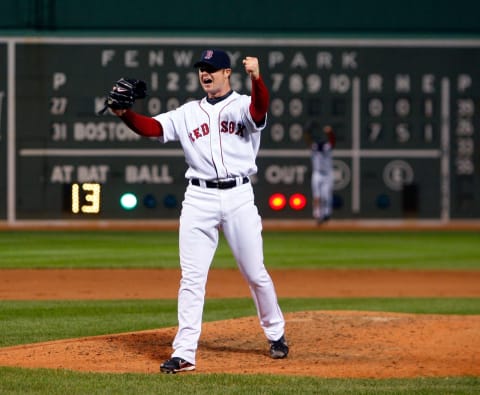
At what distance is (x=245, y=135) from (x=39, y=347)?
189cm

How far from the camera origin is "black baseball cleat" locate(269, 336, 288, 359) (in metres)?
6.77

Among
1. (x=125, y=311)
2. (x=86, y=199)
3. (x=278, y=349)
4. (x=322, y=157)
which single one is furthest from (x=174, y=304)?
(x=322, y=157)

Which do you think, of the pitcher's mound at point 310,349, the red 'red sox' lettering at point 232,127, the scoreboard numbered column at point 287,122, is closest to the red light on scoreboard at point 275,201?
the scoreboard numbered column at point 287,122

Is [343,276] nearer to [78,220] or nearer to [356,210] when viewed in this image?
[356,210]

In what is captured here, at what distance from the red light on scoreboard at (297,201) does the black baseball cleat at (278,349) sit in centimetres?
1381

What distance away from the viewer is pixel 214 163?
20.9ft

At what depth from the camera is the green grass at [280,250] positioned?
14.7 metres

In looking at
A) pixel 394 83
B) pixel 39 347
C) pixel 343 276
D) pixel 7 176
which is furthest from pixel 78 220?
pixel 39 347

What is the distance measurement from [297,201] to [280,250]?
401 cm

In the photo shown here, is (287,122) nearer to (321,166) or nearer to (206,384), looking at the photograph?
(321,166)

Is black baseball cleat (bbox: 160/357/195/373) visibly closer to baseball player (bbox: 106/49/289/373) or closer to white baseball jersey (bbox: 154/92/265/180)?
baseball player (bbox: 106/49/289/373)

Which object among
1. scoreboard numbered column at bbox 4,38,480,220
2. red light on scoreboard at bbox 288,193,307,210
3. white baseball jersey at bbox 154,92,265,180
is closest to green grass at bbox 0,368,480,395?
white baseball jersey at bbox 154,92,265,180

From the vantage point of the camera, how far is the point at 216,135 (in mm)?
6371

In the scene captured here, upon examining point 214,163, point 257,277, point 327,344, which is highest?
point 214,163
